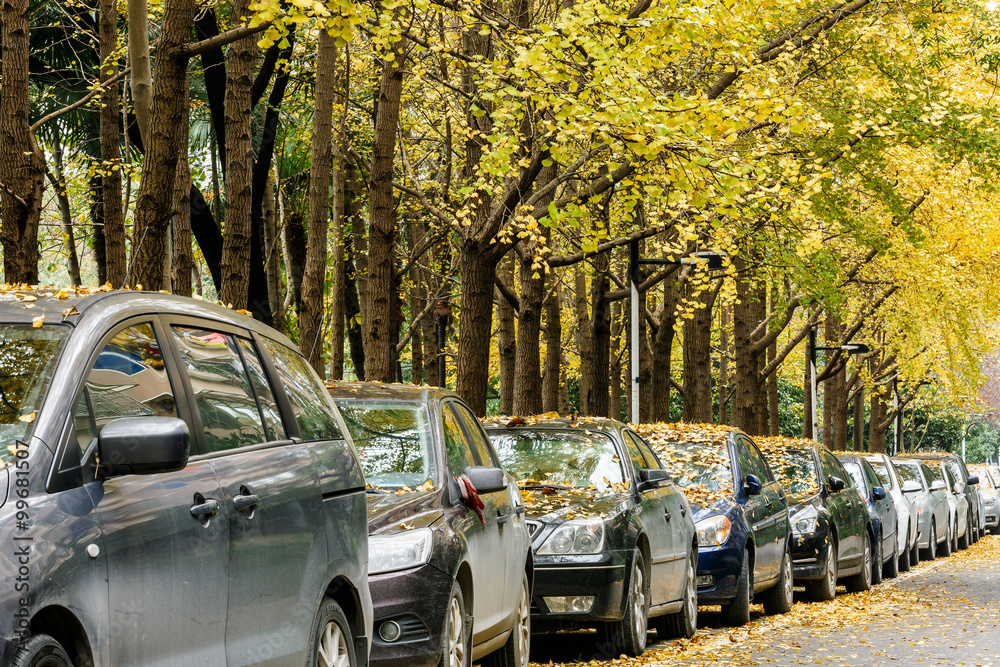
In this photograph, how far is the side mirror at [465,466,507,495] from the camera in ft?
24.2

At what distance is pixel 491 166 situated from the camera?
1405 centimetres

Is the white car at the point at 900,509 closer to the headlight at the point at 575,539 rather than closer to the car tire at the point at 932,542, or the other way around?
the car tire at the point at 932,542

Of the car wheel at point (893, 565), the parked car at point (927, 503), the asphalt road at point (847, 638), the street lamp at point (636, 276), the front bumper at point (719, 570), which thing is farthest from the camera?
the parked car at point (927, 503)

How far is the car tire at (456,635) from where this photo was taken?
6602 millimetres

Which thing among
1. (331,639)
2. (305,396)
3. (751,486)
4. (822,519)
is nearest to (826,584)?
(822,519)

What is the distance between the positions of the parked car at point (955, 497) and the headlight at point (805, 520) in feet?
39.6

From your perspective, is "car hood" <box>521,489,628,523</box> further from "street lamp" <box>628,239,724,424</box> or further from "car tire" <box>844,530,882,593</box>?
"street lamp" <box>628,239,724,424</box>

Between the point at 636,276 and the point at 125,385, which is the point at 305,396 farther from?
the point at 636,276

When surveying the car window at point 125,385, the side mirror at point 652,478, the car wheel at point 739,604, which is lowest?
the car wheel at point 739,604

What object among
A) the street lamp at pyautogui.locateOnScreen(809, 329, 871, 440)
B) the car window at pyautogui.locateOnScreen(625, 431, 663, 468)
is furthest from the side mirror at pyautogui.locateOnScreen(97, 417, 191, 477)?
the street lamp at pyautogui.locateOnScreen(809, 329, 871, 440)

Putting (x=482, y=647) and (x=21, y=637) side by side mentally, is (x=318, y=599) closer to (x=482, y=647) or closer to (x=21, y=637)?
(x=21, y=637)

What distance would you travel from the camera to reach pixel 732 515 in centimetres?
1300

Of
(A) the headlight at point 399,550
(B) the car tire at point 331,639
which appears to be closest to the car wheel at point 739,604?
(A) the headlight at point 399,550

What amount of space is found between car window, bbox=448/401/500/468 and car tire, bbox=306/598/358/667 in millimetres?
2829
